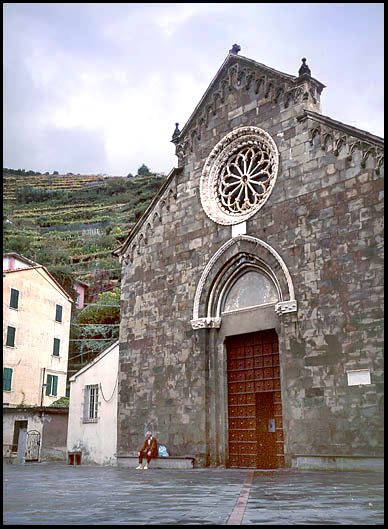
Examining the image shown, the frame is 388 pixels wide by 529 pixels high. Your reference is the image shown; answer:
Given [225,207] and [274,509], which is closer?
[274,509]

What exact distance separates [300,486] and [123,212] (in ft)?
289

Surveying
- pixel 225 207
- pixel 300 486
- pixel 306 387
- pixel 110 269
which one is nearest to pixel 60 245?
pixel 110 269

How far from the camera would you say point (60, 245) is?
75812 mm

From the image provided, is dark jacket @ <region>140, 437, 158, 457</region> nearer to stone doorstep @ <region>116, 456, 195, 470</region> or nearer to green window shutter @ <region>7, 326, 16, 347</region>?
stone doorstep @ <region>116, 456, 195, 470</region>

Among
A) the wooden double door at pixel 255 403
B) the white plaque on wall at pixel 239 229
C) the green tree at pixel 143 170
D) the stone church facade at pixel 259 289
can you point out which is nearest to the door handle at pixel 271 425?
the wooden double door at pixel 255 403

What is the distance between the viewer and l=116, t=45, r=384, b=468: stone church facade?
14477 mm

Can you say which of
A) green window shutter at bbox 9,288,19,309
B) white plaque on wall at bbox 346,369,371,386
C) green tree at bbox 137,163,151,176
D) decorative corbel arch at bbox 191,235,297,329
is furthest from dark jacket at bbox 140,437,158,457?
green tree at bbox 137,163,151,176

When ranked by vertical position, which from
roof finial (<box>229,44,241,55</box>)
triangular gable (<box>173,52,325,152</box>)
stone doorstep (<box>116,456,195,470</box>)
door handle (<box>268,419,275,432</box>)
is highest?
roof finial (<box>229,44,241,55</box>)

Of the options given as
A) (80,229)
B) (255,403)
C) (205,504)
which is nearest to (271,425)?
(255,403)

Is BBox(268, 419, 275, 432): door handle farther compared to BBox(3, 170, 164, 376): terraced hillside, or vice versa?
BBox(3, 170, 164, 376): terraced hillside

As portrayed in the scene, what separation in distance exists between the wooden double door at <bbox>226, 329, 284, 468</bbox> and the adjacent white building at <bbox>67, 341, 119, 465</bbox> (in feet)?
18.4

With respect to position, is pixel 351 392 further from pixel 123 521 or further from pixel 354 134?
pixel 123 521

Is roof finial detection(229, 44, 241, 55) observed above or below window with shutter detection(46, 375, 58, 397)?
above

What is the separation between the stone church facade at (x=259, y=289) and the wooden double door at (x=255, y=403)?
0.04 m
